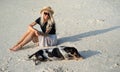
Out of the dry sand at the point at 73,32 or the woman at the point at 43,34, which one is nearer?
the dry sand at the point at 73,32

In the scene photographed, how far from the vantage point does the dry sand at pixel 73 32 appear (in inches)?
315

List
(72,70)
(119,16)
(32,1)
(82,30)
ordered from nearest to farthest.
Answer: (72,70), (82,30), (119,16), (32,1)

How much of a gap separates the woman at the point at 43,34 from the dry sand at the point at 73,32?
22 cm

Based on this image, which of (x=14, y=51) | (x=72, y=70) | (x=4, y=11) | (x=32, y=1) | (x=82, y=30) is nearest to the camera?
(x=72, y=70)

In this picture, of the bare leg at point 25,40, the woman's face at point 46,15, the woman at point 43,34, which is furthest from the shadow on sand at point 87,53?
the bare leg at point 25,40

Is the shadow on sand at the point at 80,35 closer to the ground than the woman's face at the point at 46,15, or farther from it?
closer to the ground

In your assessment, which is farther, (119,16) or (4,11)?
(4,11)

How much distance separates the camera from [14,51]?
8.94 m

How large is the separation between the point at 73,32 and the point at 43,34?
162cm

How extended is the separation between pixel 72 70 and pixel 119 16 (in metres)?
4.58

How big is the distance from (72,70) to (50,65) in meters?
0.57

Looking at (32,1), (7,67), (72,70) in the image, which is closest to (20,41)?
(7,67)

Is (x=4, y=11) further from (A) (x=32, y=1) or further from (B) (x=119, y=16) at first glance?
(B) (x=119, y=16)

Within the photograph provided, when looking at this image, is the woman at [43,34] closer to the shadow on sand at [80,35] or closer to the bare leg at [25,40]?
the bare leg at [25,40]
